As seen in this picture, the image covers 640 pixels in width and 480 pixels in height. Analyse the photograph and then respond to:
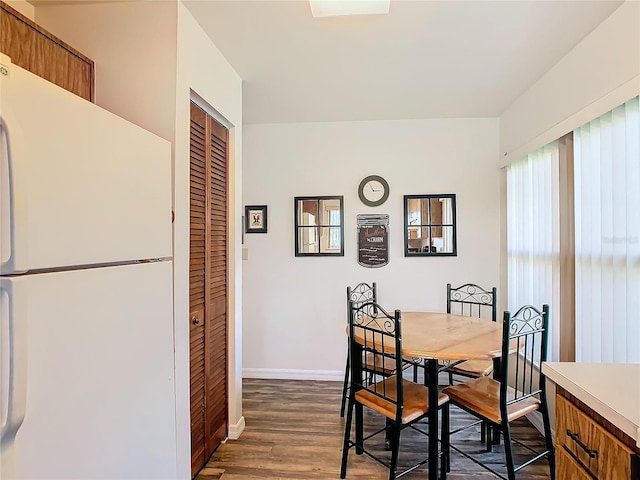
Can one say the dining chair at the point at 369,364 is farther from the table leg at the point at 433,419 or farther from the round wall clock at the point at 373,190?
the round wall clock at the point at 373,190

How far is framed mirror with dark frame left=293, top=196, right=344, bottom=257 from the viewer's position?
11.9ft

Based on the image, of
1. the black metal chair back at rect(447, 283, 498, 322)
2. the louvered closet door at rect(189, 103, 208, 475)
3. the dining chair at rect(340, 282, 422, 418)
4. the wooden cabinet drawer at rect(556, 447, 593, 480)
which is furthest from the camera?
the black metal chair back at rect(447, 283, 498, 322)

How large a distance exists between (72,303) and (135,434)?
0.53m

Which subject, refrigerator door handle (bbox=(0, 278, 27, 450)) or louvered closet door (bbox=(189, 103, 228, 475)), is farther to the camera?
louvered closet door (bbox=(189, 103, 228, 475))

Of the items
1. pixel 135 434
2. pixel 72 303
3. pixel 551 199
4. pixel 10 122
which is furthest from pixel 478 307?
pixel 10 122

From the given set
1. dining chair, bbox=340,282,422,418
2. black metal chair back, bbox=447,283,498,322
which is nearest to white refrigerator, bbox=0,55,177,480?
dining chair, bbox=340,282,422,418

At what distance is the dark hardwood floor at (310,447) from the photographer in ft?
7.04

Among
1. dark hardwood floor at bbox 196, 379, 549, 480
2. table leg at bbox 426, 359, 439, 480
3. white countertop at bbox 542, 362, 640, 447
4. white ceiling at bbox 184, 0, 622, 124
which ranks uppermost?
white ceiling at bbox 184, 0, 622, 124

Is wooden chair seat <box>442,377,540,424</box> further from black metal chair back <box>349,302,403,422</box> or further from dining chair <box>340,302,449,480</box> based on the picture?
black metal chair back <box>349,302,403,422</box>

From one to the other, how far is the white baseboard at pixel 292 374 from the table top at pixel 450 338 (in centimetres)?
119

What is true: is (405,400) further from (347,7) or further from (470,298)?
(347,7)

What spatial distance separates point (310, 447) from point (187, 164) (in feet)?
6.34

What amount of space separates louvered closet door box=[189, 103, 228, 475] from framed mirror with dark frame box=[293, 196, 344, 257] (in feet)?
4.05

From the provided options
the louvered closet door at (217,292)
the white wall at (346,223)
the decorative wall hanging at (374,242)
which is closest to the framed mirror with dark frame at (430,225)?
the white wall at (346,223)
